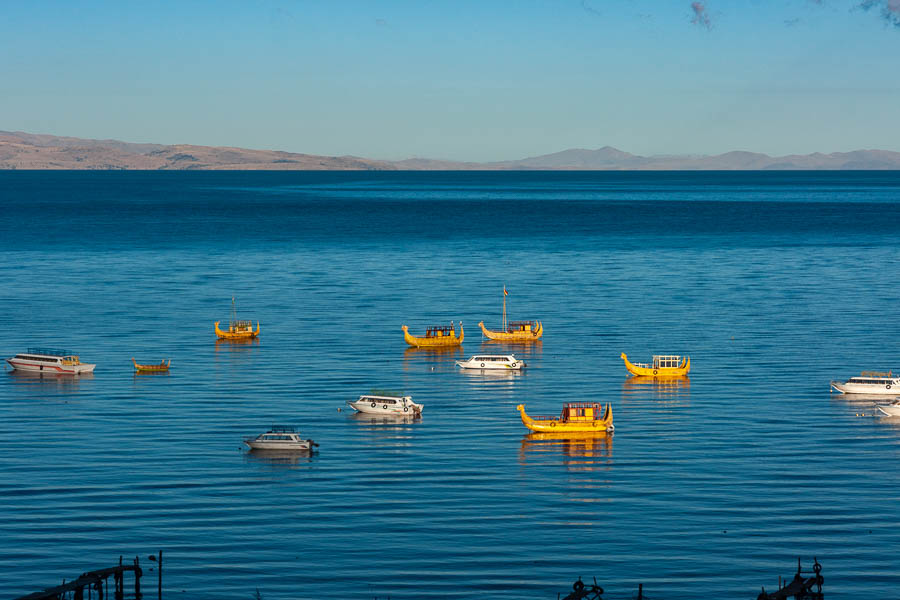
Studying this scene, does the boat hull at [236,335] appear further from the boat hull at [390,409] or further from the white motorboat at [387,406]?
the boat hull at [390,409]

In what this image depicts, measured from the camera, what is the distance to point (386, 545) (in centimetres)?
6375

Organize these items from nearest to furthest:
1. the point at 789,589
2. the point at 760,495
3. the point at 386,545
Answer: the point at 789,589 → the point at 386,545 → the point at 760,495

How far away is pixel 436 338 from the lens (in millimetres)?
129625

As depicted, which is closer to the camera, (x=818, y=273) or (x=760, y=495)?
(x=760, y=495)

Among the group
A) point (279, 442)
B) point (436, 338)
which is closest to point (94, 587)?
point (279, 442)

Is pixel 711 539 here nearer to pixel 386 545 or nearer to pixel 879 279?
pixel 386 545

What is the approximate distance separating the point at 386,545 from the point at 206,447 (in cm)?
2419

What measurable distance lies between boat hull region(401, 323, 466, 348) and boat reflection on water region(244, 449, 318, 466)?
44315 millimetres

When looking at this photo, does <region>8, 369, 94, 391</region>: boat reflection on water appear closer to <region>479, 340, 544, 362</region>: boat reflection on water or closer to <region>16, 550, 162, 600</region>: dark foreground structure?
<region>479, 340, 544, 362</region>: boat reflection on water

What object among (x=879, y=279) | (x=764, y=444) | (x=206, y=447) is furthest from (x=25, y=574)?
(x=879, y=279)

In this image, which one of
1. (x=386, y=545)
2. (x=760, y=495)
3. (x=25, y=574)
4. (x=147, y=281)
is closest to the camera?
(x=25, y=574)

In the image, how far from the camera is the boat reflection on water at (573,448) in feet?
270

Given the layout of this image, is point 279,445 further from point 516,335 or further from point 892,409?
point 516,335

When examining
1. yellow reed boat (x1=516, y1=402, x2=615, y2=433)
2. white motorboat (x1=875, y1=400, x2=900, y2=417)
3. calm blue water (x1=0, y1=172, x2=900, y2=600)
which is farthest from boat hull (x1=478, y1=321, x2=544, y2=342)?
white motorboat (x1=875, y1=400, x2=900, y2=417)
